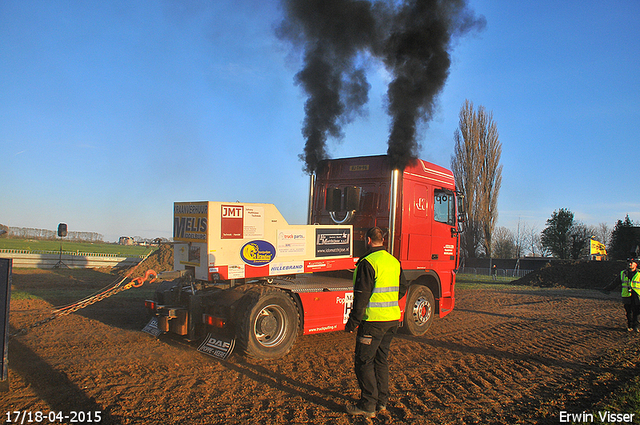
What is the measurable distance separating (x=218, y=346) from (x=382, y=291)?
3.05m

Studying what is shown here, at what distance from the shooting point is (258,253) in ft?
20.8

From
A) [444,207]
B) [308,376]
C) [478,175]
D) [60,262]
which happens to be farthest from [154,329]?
[478,175]

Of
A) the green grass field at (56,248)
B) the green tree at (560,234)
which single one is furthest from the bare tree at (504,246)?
the green grass field at (56,248)

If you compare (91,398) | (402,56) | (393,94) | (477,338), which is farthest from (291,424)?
(402,56)

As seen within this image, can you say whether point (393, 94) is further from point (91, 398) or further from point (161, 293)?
point (91, 398)

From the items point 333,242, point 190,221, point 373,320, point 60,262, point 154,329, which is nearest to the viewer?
point 373,320

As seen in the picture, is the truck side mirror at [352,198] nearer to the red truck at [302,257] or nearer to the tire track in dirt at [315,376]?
the red truck at [302,257]

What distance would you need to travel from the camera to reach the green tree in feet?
136

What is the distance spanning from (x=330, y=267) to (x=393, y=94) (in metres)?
4.33

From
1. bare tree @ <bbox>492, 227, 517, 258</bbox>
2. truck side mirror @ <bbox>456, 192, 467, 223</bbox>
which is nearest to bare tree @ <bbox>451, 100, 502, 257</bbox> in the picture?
bare tree @ <bbox>492, 227, 517, 258</bbox>

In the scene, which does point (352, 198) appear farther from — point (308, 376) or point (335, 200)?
point (308, 376)

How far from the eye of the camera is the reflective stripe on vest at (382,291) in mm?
4180

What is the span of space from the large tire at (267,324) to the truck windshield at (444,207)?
4235mm
